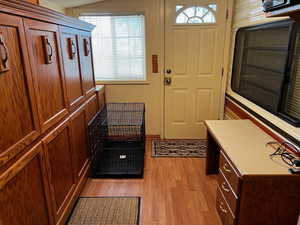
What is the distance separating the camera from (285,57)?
1890mm

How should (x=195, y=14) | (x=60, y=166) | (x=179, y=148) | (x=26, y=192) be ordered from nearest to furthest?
(x=26, y=192), (x=60, y=166), (x=195, y=14), (x=179, y=148)

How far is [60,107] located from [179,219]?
4.73 ft

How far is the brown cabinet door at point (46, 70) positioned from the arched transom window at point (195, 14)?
1.94 m

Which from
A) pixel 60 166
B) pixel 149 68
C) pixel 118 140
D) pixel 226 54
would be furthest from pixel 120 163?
pixel 226 54

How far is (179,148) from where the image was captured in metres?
3.38

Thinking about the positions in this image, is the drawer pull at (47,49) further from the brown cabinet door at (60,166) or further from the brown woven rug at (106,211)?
the brown woven rug at (106,211)

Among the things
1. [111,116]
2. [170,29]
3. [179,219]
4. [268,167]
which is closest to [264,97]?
[268,167]

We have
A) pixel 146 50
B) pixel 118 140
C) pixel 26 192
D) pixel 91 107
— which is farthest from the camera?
pixel 118 140

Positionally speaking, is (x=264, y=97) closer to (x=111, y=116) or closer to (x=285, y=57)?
(x=285, y=57)

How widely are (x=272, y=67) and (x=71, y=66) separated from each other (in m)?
1.89

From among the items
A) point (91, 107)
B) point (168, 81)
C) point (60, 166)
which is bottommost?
point (60, 166)

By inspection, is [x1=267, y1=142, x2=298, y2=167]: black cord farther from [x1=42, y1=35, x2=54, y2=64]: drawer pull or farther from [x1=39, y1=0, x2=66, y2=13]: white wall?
[x1=39, y1=0, x2=66, y2=13]: white wall

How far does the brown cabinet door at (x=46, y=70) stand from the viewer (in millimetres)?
1433

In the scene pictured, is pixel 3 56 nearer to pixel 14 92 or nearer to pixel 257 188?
pixel 14 92
